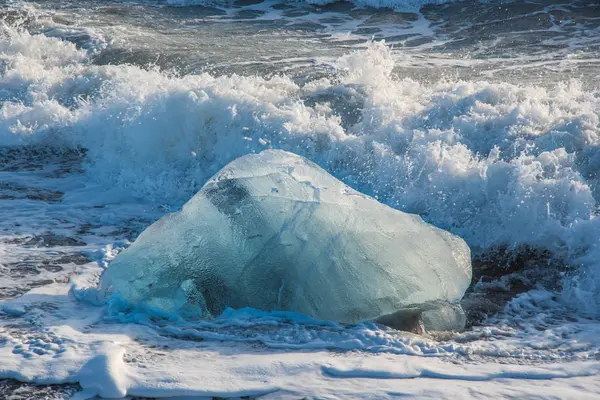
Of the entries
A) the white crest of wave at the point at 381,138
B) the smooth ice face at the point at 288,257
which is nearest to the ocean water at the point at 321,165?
the white crest of wave at the point at 381,138

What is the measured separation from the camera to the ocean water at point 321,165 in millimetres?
3293

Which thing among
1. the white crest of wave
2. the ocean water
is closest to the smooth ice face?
the ocean water

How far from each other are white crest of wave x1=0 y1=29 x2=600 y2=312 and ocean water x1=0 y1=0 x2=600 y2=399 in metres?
0.02

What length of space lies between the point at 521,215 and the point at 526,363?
6.30ft

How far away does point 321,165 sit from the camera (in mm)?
6508

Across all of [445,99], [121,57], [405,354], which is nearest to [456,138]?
[445,99]

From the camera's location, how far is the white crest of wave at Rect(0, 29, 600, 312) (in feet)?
17.1

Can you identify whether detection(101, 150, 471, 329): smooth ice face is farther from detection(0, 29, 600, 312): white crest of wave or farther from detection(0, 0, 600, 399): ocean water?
detection(0, 29, 600, 312): white crest of wave

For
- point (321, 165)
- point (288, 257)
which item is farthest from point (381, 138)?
point (288, 257)

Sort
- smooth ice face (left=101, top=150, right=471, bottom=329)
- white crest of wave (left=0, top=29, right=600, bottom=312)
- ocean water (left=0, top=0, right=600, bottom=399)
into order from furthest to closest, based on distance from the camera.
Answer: white crest of wave (left=0, top=29, right=600, bottom=312), smooth ice face (left=101, top=150, right=471, bottom=329), ocean water (left=0, top=0, right=600, bottom=399)

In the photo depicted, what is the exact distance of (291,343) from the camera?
3.59 metres

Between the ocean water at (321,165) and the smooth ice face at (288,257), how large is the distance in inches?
5.2

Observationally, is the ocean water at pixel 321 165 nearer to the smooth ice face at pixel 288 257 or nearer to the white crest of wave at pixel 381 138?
the white crest of wave at pixel 381 138

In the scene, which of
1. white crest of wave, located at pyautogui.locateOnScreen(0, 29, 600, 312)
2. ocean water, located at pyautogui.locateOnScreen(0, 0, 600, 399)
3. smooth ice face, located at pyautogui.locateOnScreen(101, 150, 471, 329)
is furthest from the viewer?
white crest of wave, located at pyautogui.locateOnScreen(0, 29, 600, 312)
